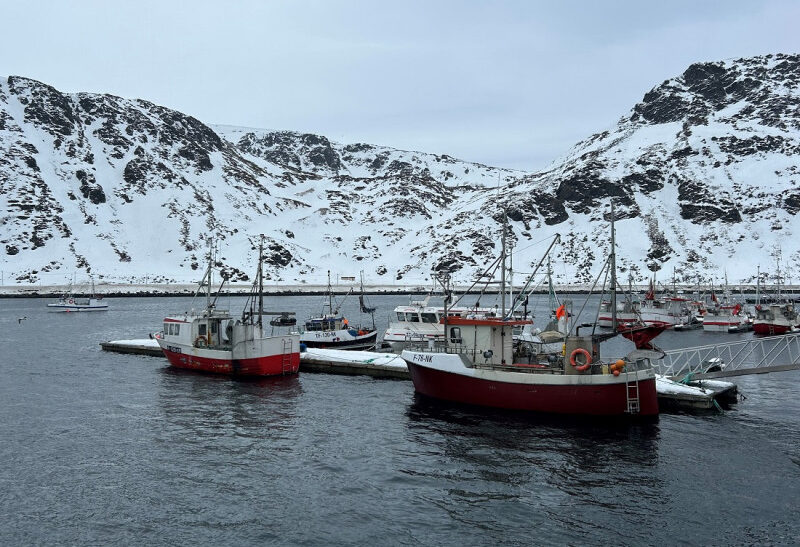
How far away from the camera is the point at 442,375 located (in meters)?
34.6

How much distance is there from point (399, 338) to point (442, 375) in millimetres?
23539

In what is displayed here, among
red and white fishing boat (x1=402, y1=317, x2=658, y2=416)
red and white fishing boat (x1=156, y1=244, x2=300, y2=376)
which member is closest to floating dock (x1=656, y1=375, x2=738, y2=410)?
red and white fishing boat (x1=402, y1=317, x2=658, y2=416)

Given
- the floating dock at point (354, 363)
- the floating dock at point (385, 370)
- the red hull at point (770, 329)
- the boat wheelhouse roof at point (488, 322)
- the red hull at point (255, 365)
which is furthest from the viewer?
the red hull at point (770, 329)

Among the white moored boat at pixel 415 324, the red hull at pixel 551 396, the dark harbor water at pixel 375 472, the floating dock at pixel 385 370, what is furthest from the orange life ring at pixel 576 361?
the white moored boat at pixel 415 324

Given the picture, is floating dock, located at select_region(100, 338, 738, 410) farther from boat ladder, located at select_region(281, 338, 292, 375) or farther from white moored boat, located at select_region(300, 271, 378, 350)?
white moored boat, located at select_region(300, 271, 378, 350)

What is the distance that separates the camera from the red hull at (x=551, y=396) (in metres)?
30.7

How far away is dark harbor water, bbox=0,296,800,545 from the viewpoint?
61.6 ft

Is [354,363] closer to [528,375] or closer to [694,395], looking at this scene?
[528,375]

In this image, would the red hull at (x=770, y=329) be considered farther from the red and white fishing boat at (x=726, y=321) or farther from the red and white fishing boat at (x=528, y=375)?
the red and white fishing boat at (x=528, y=375)

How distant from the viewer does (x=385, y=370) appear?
44906mm

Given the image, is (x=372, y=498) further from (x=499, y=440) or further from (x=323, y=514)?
(x=499, y=440)

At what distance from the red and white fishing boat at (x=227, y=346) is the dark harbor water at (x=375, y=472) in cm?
549

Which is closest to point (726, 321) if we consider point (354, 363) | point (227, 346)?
point (354, 363)

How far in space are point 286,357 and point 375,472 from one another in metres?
22.9
